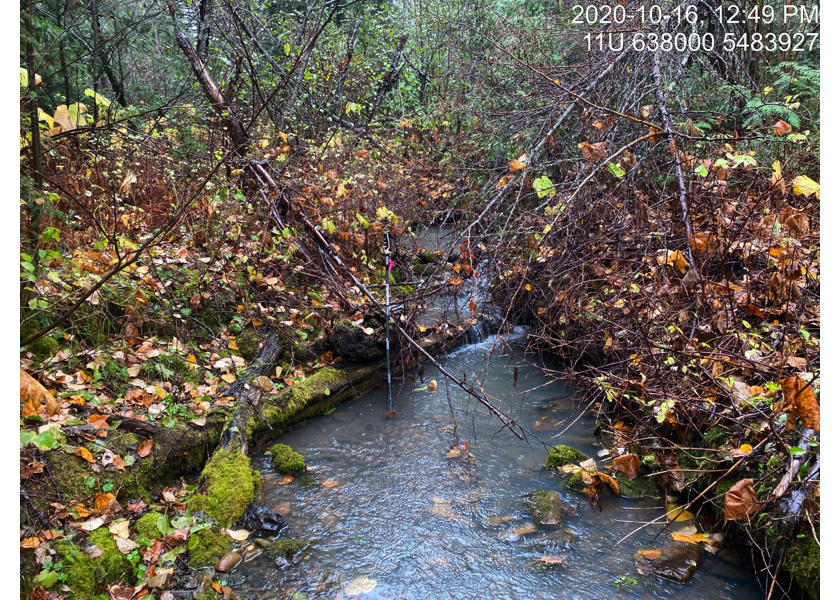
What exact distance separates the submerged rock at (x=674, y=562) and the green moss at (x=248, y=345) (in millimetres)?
4016

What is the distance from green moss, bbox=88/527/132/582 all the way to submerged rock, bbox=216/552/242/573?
547 mm

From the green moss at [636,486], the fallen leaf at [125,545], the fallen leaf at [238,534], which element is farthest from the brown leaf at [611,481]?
the fallen leaf at [125,545]

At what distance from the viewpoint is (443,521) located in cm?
383

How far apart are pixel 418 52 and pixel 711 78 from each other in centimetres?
831

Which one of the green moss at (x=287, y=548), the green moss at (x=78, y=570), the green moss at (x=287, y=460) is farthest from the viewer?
the green moss at (x=287, y=460)

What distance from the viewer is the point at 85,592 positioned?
2.61m

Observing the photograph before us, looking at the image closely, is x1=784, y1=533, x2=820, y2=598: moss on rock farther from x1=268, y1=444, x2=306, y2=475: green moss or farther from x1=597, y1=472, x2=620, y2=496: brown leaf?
x1=268, y1=444, x2=306, y2=475: green moss

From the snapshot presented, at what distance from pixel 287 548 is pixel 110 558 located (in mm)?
1072

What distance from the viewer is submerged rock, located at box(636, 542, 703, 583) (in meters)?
3.27

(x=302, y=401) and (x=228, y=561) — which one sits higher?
A: (x=302, y=401)

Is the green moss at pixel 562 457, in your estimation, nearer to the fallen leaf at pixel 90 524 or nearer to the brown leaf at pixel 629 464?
the brown leaf at pixel 629 464

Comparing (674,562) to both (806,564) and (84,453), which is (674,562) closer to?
(806,564)

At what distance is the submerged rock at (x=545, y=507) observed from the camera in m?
3.81

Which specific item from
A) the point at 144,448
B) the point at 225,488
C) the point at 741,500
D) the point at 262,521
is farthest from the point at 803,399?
the point at 144,448
